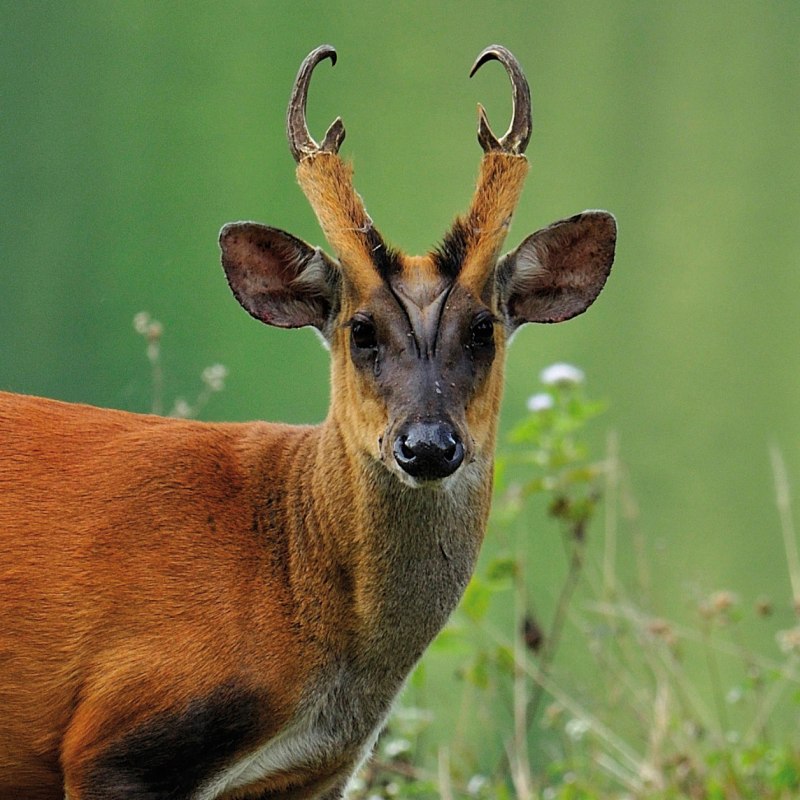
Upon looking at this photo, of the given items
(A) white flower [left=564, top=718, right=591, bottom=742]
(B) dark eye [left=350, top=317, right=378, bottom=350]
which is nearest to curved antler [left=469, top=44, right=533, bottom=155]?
(B) dark eye [left=350, top=317, right=378, bottom=350]

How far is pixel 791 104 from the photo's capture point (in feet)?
40.9

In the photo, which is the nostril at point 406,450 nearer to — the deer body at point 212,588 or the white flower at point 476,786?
the deer body at point 212,588

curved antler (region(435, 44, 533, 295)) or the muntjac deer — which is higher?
curved antler (region(435, 44, 533, 295))

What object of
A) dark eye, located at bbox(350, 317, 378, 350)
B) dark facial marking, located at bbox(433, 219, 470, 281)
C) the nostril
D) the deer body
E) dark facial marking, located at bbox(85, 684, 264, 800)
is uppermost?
dark facial marking, located at bbox(433, 219, 470, 281)

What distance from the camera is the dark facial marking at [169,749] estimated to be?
3.95m

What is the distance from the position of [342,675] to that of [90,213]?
7.71 m

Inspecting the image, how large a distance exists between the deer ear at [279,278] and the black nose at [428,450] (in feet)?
2.34

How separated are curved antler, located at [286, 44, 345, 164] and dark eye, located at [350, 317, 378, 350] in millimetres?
553

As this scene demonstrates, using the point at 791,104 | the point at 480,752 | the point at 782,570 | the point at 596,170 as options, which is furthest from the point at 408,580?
the point at 791,104

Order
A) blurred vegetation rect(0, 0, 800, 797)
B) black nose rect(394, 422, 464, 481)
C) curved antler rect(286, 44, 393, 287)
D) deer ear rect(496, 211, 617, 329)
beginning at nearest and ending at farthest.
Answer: black nose rect(394, 422, 464, 481), curved antler rect(286, 44, 393, 287), deer ear rect(496, 211, 617, 329), blurred vegetation rect(0, 0, 800, 797)

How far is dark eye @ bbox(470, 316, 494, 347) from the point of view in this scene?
164 inches

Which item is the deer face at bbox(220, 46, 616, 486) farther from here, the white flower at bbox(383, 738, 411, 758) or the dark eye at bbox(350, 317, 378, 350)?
the white flower at bbox(383, 738, 411, 758)

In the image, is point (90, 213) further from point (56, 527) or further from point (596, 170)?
point (56, 527)

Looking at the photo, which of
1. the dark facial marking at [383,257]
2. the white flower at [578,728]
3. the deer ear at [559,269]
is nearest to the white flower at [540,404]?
the white flower at [578,728]
